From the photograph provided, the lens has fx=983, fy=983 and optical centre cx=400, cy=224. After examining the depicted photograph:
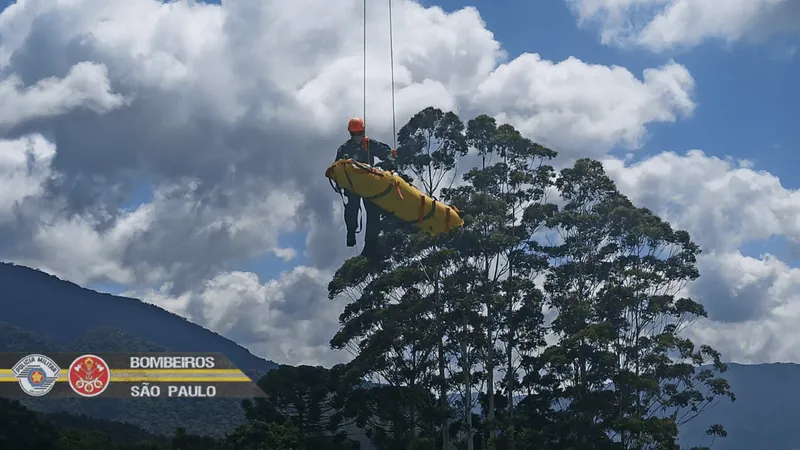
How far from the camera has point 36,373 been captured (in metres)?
49.7

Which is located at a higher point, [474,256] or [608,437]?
[474,256]

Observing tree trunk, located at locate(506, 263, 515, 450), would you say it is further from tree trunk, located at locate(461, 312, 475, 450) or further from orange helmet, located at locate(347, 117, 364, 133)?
orange helmet, located at locate(347, 117, 364, 133)

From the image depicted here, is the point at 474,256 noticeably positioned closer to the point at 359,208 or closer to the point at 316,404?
the point at 316,404

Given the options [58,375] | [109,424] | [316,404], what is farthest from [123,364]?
[109,424]

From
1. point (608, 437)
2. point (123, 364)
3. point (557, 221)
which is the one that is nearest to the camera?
point (608, 437)

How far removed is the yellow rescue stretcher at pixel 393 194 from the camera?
987 inches

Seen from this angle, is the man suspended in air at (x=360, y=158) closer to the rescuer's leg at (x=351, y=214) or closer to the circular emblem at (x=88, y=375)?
the rescuer's leg at (x=351, y=214)

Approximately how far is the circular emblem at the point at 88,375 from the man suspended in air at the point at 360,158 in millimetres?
22268

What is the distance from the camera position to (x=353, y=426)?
1914 inches

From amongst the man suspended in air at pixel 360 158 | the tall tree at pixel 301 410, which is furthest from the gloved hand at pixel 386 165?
the tall tree at pixel 301 410

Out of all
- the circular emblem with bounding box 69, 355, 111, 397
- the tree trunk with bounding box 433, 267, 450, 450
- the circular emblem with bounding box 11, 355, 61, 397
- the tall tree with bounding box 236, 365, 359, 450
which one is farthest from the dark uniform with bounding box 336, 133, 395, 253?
the circular emblem with bounding box 11, 355, 61, 397

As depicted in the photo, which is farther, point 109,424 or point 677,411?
point 109,424

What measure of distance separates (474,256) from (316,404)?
10995 mm

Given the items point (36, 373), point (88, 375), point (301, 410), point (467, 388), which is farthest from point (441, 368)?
point (36, 373)
